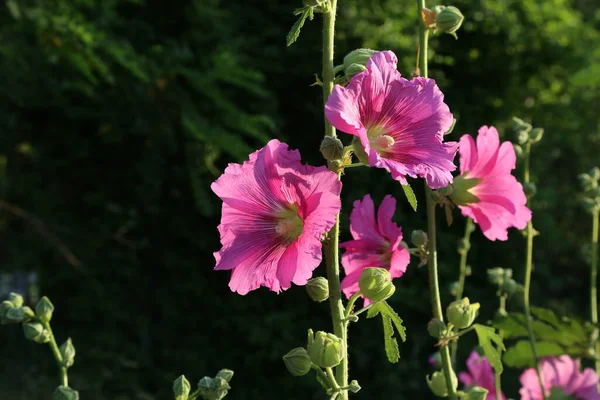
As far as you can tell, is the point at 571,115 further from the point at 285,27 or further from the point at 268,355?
the point at 268,355

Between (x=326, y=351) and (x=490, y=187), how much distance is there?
1.30 feet

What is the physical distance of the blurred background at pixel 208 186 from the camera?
104 inches

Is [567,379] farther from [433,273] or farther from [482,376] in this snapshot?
[433,273]

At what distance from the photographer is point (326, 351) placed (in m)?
0.60

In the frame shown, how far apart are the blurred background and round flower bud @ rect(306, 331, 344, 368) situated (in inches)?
75.5

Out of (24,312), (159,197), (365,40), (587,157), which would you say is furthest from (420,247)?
(587,157)

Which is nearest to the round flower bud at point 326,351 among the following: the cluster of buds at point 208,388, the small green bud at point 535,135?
the cluster of buds at point 208,388

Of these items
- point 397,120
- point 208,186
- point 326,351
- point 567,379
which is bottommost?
point 208,186

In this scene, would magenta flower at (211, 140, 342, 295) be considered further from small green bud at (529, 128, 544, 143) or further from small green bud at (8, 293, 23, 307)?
small green bud at (529, 128, 544, 143)

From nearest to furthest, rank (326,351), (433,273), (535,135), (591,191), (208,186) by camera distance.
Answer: (326,351)
(433,273)
(535,135)
(591,191)
(208,186)

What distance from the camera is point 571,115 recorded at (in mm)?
2920

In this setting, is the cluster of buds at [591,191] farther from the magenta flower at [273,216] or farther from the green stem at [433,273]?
the magenta flower at [273,216]

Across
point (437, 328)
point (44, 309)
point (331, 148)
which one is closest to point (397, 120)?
point (331, 148)

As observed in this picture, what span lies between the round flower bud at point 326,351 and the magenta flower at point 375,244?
226 mm
